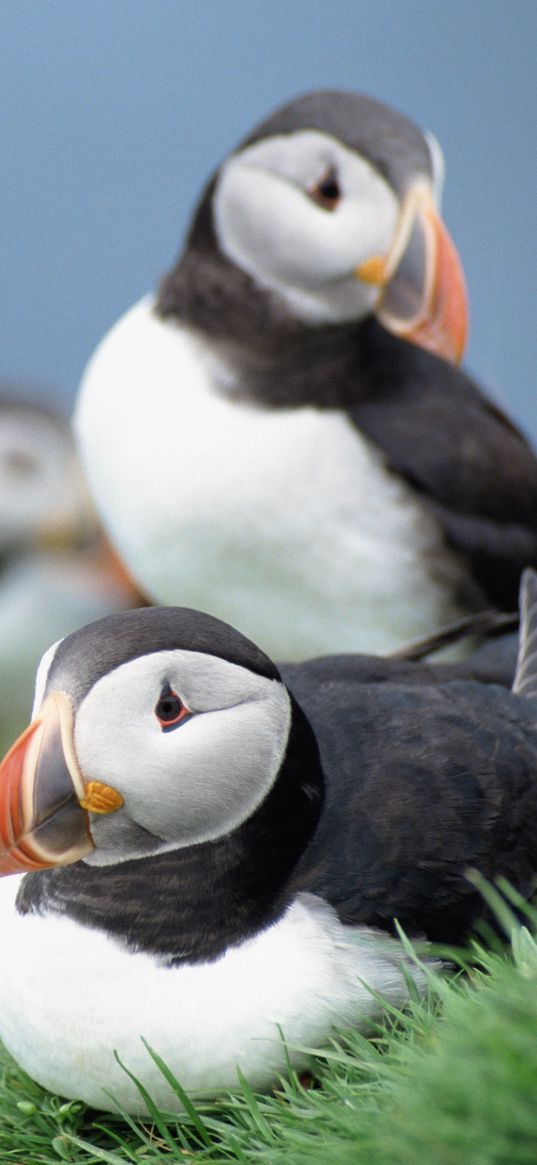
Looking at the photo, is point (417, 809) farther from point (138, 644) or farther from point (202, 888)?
point (138, 644)

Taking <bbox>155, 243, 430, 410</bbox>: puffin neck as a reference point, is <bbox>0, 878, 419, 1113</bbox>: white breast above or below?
below

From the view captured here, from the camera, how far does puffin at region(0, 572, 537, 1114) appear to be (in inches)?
96.4

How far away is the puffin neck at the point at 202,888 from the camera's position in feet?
8.39

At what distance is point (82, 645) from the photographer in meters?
2.52

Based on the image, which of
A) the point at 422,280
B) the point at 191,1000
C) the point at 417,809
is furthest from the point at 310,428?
the point at 191,1000

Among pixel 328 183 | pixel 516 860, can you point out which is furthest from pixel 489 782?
pixel 328 183

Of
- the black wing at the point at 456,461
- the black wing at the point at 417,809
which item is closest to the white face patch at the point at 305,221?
the black wing at the point at 456,461

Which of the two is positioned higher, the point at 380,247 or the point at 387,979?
the point at 380,247

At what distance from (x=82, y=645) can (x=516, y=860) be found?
34.0 inches

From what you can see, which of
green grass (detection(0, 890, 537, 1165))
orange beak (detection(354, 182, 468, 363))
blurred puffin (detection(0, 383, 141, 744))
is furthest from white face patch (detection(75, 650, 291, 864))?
blurred puffin (detection(0, 383, 141, 744))

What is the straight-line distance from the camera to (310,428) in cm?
442

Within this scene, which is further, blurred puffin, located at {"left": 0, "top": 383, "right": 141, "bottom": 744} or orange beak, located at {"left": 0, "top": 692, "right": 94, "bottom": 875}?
blurred puffin, located at {"left": 0, "top": 383, "right": 141, "bottom": 744}

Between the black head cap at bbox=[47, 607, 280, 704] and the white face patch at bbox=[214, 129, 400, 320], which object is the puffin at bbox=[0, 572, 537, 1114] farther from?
the white face patch at bbox=[214, 129, 400, 320]

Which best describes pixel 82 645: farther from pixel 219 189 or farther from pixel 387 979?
pixel 219 189
